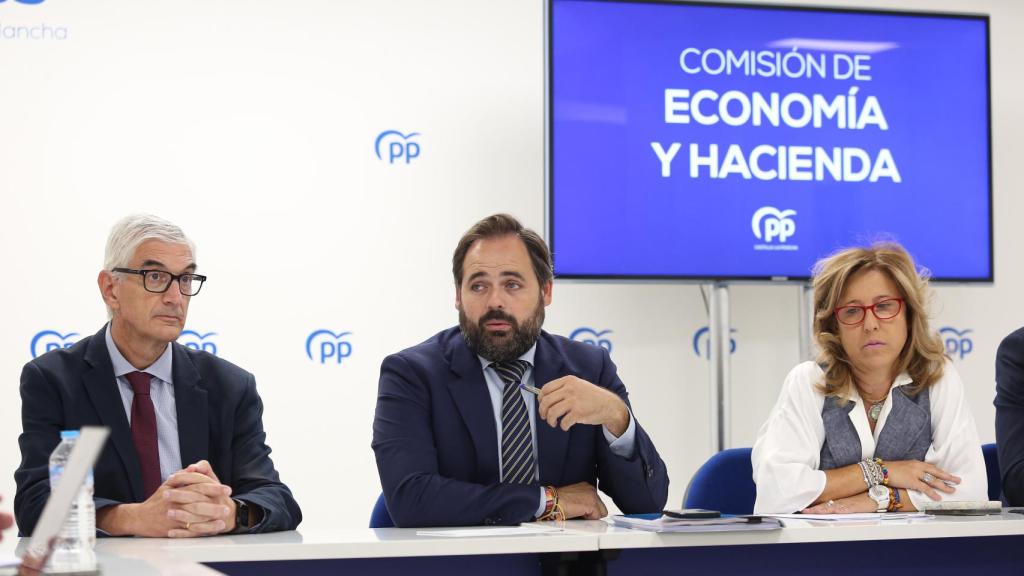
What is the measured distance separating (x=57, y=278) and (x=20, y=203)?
1.03 ft

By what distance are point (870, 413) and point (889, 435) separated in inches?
3.3

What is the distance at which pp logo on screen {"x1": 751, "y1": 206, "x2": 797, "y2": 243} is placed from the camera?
4.38 metres

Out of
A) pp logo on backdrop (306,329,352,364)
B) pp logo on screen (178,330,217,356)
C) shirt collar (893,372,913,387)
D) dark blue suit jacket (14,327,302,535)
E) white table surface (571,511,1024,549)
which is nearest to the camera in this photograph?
white table surface (571,511,1024,549)

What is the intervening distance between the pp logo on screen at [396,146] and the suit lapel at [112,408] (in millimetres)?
1965

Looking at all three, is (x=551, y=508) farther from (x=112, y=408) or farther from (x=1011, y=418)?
(x=1011, y=418)

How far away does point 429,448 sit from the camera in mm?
2809

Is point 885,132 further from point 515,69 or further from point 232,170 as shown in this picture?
point 232,170

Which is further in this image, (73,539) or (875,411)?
(875,411)

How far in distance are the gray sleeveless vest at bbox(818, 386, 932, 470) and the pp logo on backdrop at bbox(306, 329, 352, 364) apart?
206cm

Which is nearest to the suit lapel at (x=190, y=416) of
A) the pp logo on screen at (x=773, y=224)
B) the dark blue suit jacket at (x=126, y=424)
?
the dark blue suit jacket at (x=126, y=424)

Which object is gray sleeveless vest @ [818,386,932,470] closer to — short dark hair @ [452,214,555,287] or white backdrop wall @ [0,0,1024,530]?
short dark hair @ [452,214,555,287]

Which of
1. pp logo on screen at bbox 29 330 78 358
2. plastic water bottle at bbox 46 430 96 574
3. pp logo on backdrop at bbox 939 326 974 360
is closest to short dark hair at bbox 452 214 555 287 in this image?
plastic water bottle at bbox 46 430 96 574

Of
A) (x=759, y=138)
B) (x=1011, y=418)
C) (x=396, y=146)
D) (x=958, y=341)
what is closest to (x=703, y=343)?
(x=759, y=138)

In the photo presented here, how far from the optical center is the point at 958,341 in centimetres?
495
